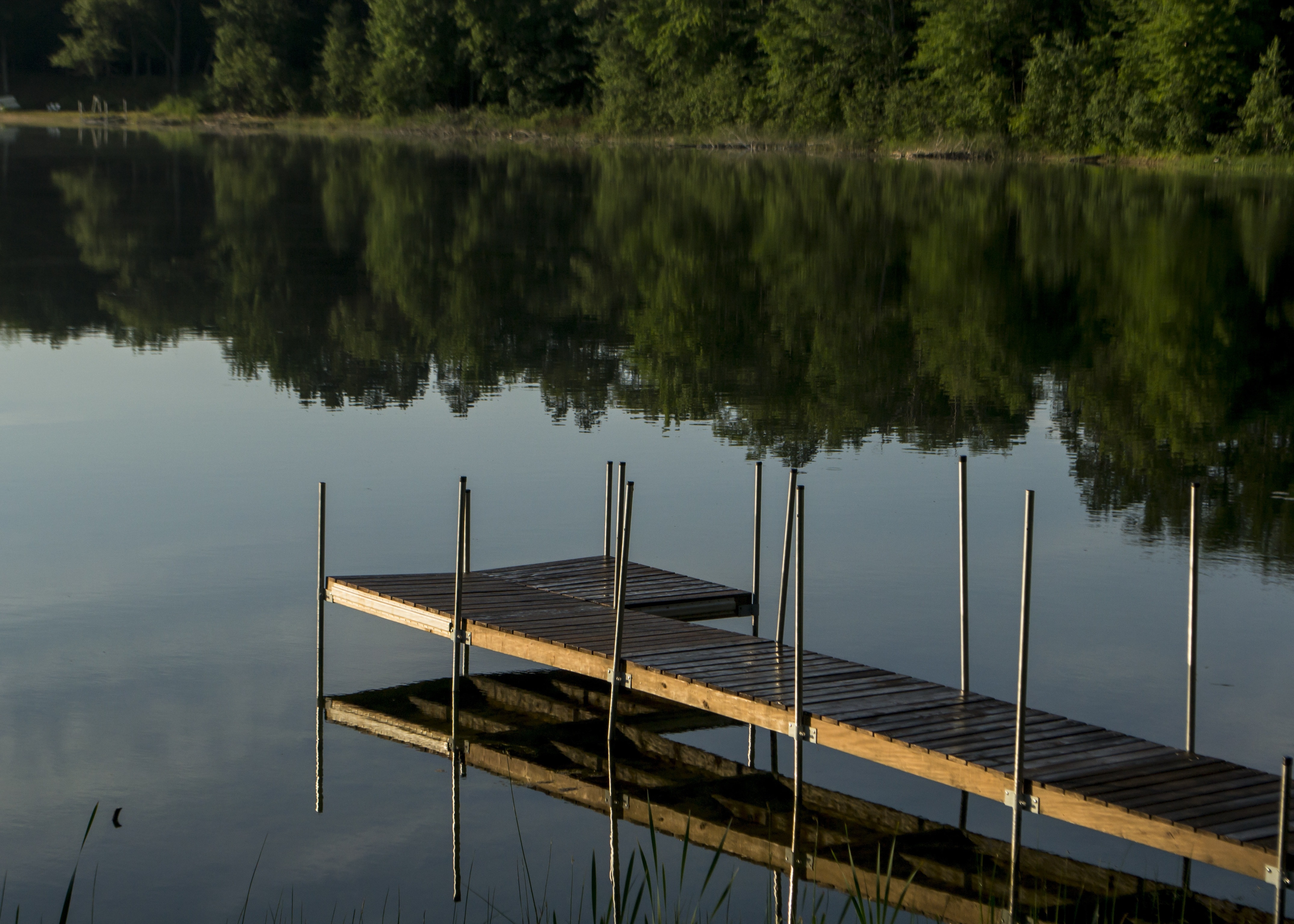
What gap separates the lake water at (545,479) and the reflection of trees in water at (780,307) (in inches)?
4.5

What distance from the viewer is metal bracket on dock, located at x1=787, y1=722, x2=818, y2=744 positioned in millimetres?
7828

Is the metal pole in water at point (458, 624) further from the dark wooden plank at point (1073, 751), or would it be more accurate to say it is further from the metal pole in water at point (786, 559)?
the dark wooden plank at point (1073, 751)

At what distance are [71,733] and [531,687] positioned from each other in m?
2.64

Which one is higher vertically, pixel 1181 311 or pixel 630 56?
pixel 630 56

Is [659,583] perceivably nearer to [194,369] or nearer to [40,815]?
[40,815]

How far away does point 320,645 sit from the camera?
371 inches

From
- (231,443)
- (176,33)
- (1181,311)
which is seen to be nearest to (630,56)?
(176,33)

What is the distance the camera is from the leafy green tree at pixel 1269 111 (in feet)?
160

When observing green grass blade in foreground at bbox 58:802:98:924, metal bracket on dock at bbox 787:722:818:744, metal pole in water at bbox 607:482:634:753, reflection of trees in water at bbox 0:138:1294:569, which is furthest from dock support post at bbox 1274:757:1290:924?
reflection of trees in water at bbox 0:138:1294:569

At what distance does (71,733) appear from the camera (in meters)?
8.66

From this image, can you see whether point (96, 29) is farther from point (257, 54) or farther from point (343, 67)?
point (343, 67)

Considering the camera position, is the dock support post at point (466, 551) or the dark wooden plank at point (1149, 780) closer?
the dark wooden plank at point (1149, 780)

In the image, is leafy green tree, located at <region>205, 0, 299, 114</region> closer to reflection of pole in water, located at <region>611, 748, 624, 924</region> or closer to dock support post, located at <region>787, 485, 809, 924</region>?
reflection of pole in water, located at <region>611, 748, 624, 924</region>

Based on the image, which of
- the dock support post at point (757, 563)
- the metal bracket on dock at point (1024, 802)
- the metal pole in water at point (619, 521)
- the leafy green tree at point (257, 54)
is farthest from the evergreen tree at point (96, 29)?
the metal bracket on dock at point (1024, 802)
